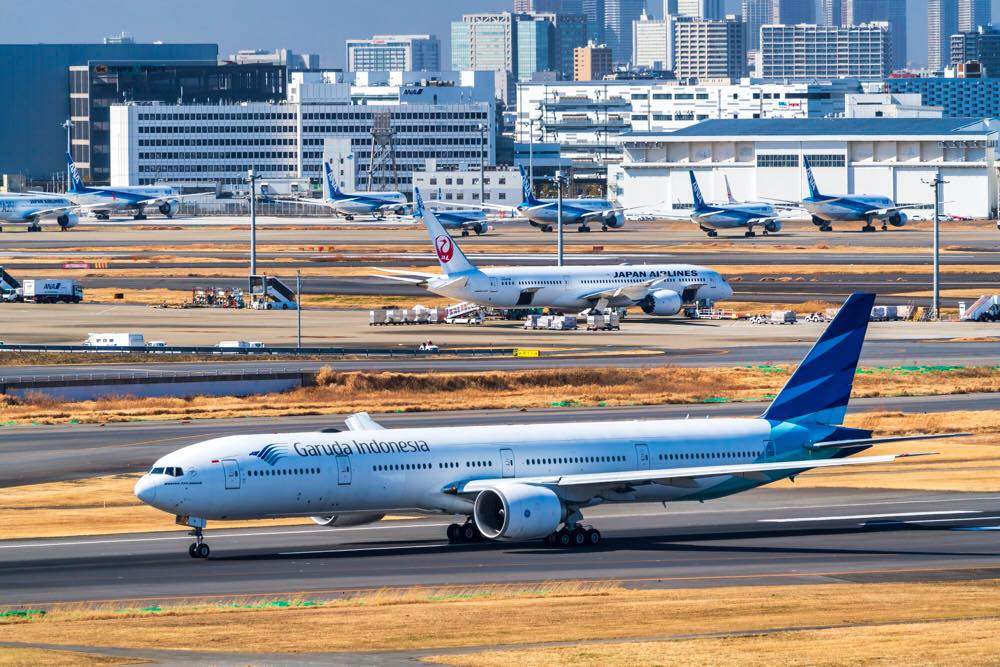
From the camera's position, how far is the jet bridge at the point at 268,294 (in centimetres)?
14850

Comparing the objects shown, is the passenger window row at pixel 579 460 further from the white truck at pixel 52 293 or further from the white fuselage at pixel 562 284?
the white truck at pixel 52 293

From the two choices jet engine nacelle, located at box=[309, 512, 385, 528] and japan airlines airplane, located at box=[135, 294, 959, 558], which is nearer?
japan airlines airplane, located at box=[135, 294, 959, 558]

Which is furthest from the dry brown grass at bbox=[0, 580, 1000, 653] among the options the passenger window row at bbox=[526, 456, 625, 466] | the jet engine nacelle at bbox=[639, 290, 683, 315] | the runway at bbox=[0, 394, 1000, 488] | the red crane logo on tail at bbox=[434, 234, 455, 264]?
the jet engine nacelle at bbox=[639, 290, 683, 315]

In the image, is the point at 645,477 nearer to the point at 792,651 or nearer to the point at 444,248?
the point at 792,651

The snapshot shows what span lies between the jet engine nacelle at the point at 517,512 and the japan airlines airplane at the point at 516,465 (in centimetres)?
4

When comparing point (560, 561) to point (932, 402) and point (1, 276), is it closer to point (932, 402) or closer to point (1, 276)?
point (932, 402)

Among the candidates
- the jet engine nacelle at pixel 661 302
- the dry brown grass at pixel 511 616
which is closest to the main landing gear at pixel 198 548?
the dry brown grass at pixel 511 616

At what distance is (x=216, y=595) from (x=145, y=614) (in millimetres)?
3548

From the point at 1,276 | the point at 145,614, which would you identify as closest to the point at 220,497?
the point at 145,614

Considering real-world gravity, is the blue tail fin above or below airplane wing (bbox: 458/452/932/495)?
above

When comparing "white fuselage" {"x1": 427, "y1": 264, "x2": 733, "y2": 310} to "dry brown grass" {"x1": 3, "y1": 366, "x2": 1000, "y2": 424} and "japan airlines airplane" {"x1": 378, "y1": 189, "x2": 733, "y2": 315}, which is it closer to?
"japan airlines airplane" {"x1": 378, "y1": 189, "x2": 733, "y2": 315}

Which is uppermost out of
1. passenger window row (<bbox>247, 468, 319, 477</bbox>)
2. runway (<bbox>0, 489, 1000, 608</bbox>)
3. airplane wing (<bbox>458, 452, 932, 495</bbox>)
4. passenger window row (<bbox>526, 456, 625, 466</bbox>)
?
passenger window row (<bbox>247, 468, 319, 477</bbox>)

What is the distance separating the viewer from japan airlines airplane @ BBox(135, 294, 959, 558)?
51.4 m

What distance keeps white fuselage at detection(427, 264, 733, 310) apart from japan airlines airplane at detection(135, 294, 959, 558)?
7469 centimetres
